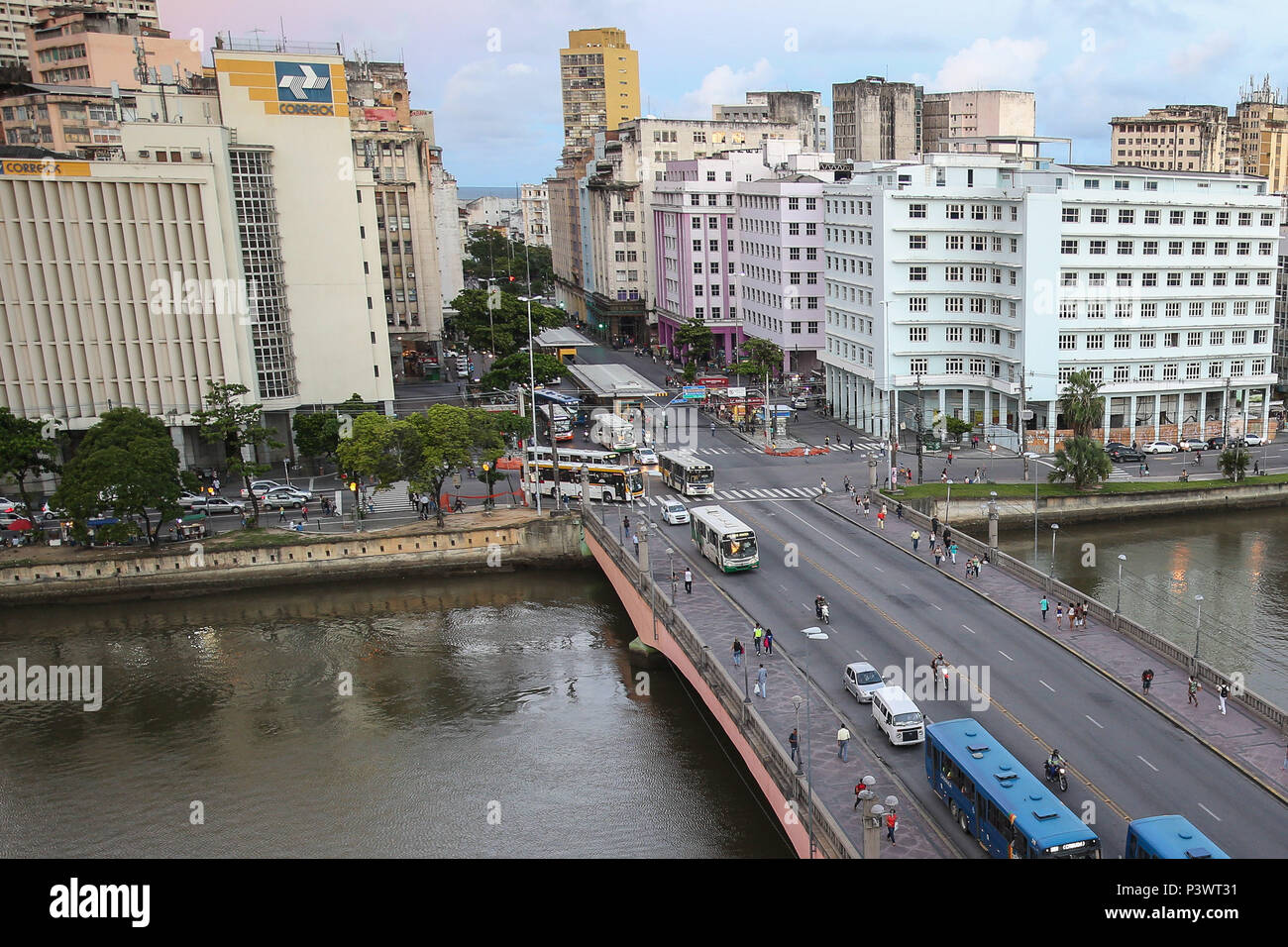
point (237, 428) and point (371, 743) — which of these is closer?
point (371, 743)

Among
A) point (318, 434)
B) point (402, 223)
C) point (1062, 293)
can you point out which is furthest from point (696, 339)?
point (318, 434)

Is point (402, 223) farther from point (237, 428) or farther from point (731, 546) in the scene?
point (731, 546)

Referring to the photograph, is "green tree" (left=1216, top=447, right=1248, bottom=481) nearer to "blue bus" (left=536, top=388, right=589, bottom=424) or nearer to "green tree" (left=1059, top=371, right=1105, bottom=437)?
"green tree" (left=1059, top=371, right=1105, bottom=437)

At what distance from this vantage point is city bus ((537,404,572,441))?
3799 inches

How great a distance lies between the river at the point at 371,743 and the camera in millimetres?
41375

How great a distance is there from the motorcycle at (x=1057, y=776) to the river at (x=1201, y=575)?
1727 cm

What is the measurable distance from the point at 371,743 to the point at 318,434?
42.1m

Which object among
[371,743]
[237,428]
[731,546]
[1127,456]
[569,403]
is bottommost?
[371,743]

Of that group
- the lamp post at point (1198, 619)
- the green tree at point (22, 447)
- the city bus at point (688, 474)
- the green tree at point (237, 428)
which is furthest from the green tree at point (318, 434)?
the lamp post at point (1198, 619)

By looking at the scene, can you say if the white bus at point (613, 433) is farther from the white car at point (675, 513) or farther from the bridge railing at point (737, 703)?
the bridge railing at point (737, 703)

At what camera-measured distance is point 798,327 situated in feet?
392

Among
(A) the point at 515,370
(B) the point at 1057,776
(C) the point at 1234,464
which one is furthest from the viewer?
(A) the point at 515,370

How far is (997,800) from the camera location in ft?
102

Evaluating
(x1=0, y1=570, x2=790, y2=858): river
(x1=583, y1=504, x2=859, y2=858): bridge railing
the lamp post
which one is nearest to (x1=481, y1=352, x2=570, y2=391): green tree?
(x1=0, y1=570, x2=790, y2=858): river
